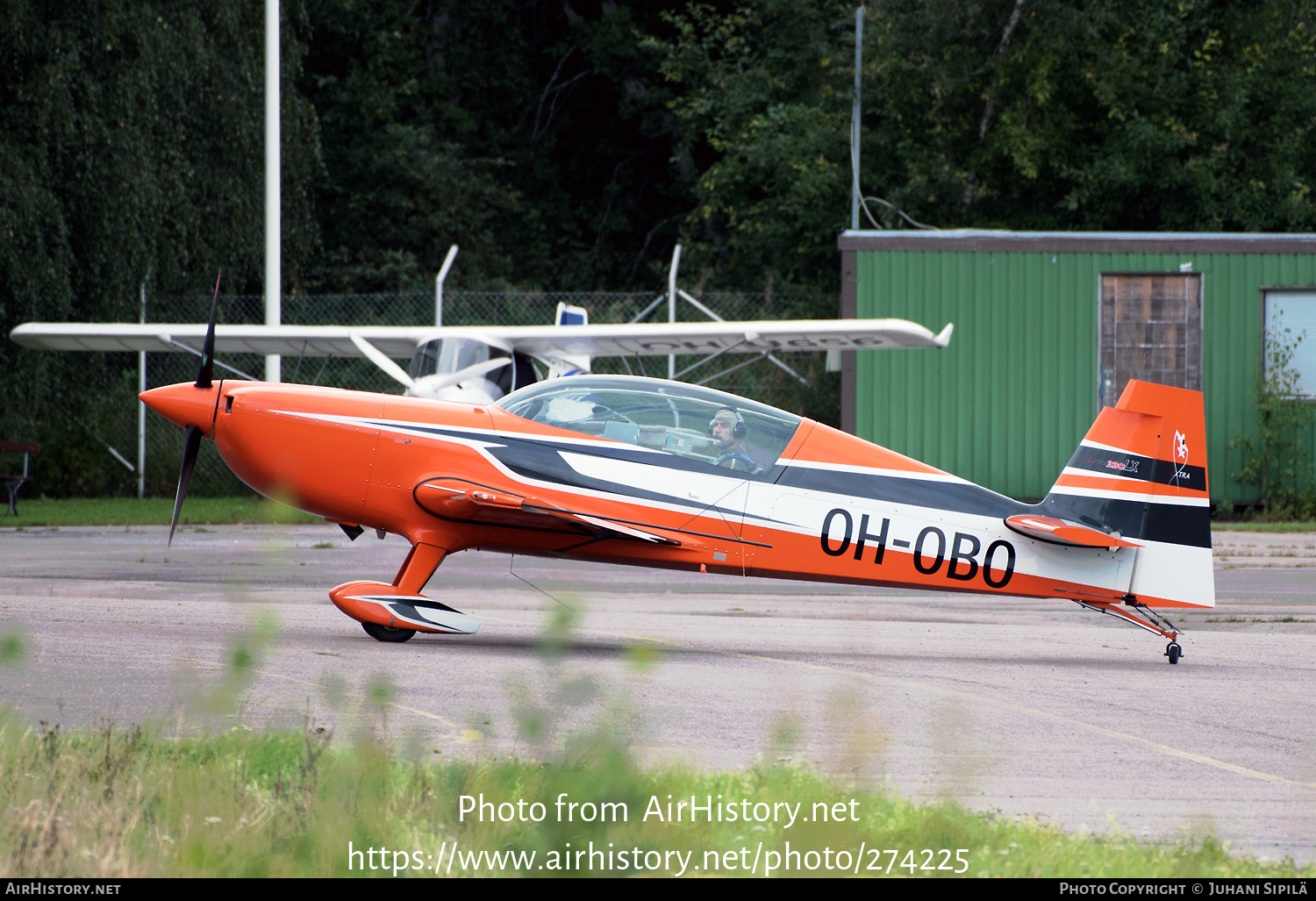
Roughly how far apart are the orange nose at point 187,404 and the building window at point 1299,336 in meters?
Answer: 15.2

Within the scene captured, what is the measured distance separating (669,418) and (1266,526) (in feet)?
39.0

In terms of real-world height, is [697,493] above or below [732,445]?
below

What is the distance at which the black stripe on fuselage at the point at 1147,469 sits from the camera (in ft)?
26.0

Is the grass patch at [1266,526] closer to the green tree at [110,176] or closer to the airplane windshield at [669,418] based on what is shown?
the airplane windshield at [669,418]

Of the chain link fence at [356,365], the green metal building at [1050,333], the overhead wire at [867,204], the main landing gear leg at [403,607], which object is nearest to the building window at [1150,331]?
the green metal building at [1050,333]

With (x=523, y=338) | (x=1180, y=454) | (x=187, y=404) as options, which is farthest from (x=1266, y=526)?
(x=187, y=404)

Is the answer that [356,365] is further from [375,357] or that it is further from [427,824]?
[427,824]

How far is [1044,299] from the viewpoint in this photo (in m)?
18.5

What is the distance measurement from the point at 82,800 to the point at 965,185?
22901mm

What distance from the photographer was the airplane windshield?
25.9ft

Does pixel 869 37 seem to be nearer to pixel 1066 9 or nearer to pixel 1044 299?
pixel 1066 9

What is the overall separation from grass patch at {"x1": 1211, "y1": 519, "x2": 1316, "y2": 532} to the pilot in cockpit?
10.6m

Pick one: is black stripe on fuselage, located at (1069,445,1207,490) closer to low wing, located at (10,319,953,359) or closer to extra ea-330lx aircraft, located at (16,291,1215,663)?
extra ea-330lx aircraft, located at (16,291,1215,663)

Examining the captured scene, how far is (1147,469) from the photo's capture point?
7.93 m
